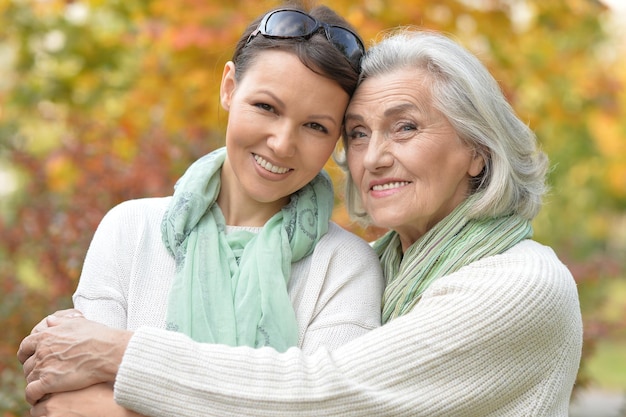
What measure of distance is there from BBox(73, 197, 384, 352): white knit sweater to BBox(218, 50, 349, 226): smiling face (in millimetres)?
254

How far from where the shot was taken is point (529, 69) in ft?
21.9

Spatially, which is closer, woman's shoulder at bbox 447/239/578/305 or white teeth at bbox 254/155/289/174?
woman's shoulder at bbox 447/239/578/305

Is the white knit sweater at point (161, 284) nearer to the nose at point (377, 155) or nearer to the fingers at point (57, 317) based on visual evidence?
the fingers at point (57, 317)

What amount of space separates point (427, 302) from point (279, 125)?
0.72m

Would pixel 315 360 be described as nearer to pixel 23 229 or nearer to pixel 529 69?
pixel 23 229

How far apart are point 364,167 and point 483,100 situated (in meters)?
0.45

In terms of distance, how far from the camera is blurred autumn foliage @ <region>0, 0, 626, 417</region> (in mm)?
4824

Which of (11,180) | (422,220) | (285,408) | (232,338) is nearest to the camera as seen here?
(285,408)

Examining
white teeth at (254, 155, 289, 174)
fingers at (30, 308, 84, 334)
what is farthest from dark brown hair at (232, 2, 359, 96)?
fingers at (30, 308, 84, 334)

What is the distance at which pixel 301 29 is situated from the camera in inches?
102

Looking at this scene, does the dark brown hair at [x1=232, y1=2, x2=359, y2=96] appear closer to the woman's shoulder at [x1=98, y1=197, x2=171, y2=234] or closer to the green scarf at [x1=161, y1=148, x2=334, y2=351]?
the green scarf at [x1=161, y1=148, x2=334, y2=351]

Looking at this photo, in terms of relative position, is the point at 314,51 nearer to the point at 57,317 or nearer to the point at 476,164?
the point at 476,164

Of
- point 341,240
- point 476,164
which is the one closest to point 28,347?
point 341,240

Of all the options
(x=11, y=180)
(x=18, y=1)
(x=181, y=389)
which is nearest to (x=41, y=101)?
(x=18, y=1)
